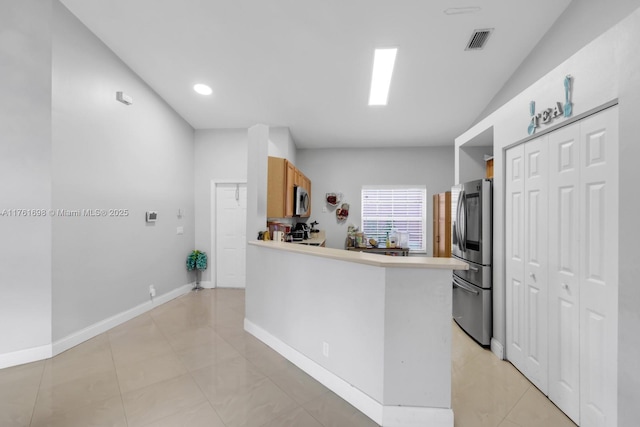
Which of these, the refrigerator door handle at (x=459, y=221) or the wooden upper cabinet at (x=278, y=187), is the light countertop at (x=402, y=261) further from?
the wooden upper cabinet at (x=278, y=187)

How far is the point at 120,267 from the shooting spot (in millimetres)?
3225

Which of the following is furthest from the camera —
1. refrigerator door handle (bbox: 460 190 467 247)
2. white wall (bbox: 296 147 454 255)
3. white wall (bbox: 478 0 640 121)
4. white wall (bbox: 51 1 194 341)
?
white wall (bbox: 296 147 454 255)

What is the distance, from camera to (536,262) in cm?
215

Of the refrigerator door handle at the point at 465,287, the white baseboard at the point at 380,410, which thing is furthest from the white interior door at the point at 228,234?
the refrigerator door handle at the point at 465,287

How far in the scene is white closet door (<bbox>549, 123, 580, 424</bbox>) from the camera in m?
1.76

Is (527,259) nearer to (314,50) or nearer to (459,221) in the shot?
(459,221)

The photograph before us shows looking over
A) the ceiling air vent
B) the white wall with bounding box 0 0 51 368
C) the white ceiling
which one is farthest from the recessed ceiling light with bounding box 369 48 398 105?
the white wall with bounding box 0 0 51 368

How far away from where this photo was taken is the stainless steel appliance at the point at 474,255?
2.74 metres

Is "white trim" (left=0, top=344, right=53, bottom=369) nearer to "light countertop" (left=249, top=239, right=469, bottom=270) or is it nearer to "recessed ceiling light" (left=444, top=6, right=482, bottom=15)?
"light countertop" (left=249, top=239, right=469, bottom=270)

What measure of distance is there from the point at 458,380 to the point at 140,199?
4123mm

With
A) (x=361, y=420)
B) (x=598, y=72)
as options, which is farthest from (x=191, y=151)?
(x=598, y=72)

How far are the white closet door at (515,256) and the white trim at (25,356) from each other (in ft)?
13.7

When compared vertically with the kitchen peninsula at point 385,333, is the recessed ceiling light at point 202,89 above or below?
above

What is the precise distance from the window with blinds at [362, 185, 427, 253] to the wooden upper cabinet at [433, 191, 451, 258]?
72cm
